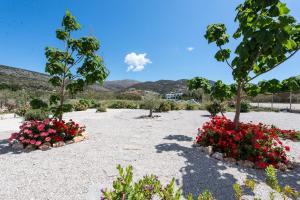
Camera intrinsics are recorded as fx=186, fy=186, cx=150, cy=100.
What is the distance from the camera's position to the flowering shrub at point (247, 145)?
4.16 m

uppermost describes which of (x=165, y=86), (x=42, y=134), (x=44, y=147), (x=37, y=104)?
(x=165, y=86)

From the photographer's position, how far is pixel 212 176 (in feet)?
11.1

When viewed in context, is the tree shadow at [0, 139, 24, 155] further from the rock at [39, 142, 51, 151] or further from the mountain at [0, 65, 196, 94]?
the mountain at [0, 65, 196, 94]

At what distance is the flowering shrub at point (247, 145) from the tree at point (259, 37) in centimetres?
72

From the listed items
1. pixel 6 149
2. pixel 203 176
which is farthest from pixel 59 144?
pixel 203 176

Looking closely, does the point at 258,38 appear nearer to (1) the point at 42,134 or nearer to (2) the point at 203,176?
(2) the point at 203,176

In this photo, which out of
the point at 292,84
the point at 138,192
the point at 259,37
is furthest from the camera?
the point at 292,84

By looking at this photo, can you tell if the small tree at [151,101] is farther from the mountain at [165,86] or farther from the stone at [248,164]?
the mountain at [165,86]

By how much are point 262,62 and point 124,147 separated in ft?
14.9

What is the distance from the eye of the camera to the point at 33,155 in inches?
164

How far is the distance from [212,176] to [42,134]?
414cm

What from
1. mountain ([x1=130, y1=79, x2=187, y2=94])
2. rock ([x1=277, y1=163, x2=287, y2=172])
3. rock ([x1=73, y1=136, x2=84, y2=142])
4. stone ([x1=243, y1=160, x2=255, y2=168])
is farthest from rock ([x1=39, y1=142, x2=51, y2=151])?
mountain ([x1=130, y1=79, x2=187, y2=94])

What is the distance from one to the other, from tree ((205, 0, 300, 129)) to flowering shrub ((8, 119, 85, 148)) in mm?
4717

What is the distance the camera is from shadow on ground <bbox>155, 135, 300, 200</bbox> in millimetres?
2922
